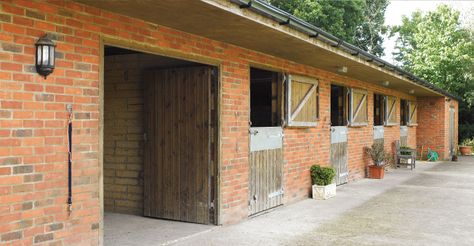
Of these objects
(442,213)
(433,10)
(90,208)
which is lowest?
(442,213)

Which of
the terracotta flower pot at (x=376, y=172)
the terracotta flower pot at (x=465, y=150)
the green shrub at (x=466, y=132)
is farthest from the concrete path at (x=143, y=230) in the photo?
the green shrub at (x=466, y=132)

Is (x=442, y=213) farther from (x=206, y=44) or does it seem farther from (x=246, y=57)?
(x=206, y=44)

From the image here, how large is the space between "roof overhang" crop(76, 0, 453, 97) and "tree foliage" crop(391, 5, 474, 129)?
54.0 ft

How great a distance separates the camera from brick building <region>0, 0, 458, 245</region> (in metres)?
3.75

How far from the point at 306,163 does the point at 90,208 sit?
533cm

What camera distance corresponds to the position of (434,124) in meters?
19.0

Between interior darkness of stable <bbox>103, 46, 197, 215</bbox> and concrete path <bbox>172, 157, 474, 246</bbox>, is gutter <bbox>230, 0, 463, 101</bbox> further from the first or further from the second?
concrete path <bbox>172, 157, 474, 246</bbox>

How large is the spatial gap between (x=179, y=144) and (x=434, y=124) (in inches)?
601

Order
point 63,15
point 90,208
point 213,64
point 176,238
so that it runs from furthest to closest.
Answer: point 213,64 → point 176,238 → point 90,208 → point 63,15

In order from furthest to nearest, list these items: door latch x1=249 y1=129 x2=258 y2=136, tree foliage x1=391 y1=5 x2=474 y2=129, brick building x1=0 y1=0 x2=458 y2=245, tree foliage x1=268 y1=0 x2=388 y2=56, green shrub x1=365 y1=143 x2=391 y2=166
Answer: tree foliage x1=268 y1=0 x2=388 y2=56
tree foliage x1=391 y1=5 x2=474 y2=129
green shrub x1=365 y1=143 x2=391 y2=166
door latch x1=249 y1=129 x2=258 y2=136
brick building x1=0 y1=0 x2=458 y2=245

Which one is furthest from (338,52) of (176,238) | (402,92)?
(402,92)

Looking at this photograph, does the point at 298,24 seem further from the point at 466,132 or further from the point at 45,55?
the point at 466,132

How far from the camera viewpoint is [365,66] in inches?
365

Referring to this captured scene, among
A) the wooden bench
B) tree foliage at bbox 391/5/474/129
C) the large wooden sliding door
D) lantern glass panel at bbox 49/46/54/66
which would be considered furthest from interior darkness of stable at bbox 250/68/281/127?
tree foliage at bbox 391/5/474/129
